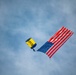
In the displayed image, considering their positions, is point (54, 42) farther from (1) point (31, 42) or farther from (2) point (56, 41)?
(1) point (31, 42)

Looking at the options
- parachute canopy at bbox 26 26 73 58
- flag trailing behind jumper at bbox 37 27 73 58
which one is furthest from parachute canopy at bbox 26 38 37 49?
flag trailing behind jumper at bbox 37 27 73 58

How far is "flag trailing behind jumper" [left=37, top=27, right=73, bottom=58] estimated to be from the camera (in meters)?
36.5

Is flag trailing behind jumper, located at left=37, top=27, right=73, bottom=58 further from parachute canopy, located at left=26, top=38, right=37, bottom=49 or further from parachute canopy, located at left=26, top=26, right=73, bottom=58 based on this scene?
parachute canopy, located at left=26, top=38, right=37, bottom=49

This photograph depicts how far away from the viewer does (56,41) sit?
38.2 m

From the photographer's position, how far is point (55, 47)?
37.3 meters

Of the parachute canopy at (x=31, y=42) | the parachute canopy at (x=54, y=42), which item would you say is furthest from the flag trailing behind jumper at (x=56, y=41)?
the parachute canopy at (x=31, y=42)

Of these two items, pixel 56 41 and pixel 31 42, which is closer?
pixel 31 42

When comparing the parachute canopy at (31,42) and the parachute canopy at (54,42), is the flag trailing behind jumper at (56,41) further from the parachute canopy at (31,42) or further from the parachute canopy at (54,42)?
the parachute canopy at (31,42)

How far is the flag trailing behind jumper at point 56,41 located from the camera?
1436 inches

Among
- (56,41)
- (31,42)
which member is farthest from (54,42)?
(31,42)

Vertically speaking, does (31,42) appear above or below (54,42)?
above

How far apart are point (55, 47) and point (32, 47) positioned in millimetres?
4030

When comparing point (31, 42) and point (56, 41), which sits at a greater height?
point (31, 42)

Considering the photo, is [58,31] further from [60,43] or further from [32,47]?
[32,47]
